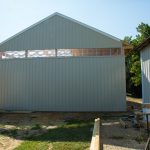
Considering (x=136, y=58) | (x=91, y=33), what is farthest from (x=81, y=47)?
(x=136, y=58)

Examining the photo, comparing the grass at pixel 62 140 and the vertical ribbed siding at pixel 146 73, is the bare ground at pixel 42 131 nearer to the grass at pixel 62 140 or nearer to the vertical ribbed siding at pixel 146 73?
the grass at pixel 62 140

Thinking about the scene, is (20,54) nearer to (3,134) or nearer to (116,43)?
(116,43)

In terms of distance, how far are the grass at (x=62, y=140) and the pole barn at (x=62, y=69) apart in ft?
20.1

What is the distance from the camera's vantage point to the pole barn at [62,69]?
1719 cm

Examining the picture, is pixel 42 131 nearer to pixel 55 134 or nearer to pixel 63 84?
pixel 55 134

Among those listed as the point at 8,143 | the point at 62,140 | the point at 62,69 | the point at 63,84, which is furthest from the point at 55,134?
the point at 62,69

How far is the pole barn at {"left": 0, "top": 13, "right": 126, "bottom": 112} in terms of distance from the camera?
56.4 feet

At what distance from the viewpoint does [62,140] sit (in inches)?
360

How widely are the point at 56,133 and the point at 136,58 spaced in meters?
19.8

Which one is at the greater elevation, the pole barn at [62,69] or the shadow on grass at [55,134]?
the pole barn at [62,69]

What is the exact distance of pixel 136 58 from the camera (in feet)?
93.2

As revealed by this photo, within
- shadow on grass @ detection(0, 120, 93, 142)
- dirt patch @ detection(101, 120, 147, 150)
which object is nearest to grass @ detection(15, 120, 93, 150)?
shadow on grass @ detection(0, 120, 93, 142)

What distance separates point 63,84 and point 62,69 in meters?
0.97

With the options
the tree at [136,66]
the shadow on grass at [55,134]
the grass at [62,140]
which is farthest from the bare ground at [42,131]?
the tree at [136,66]
